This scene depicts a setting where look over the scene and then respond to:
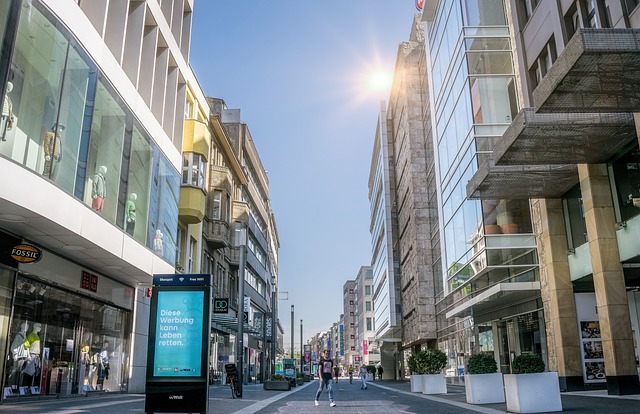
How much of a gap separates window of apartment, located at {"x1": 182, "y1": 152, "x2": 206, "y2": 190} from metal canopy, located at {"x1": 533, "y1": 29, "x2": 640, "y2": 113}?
20.2 meters

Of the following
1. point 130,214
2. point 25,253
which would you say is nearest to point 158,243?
point 130,214

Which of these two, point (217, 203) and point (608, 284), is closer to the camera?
point (608, 284)

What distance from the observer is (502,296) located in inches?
958

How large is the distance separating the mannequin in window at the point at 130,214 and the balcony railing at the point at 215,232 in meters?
14.4

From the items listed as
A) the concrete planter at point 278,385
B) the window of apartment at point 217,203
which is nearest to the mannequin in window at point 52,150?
the concrete planter at point 278,385

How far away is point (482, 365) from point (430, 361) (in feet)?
23.7

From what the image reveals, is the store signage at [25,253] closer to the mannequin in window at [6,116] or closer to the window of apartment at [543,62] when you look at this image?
the mannequin in window at [6,116]

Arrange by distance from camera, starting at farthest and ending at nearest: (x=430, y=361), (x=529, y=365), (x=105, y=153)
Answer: (x=430, y=361) < (x=105, y=153) < (x=529, y=365)

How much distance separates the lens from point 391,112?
64.2 metres

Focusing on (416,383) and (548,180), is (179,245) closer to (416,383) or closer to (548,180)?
(416,383)

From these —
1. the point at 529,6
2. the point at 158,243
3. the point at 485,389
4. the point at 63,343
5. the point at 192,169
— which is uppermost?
the point at 529,6

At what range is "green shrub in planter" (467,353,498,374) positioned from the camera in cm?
1619

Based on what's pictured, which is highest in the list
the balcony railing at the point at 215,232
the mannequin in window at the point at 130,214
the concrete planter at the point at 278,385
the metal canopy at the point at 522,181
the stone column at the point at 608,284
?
the balcony railing at the point at 215,232

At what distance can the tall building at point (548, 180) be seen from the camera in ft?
43.3
